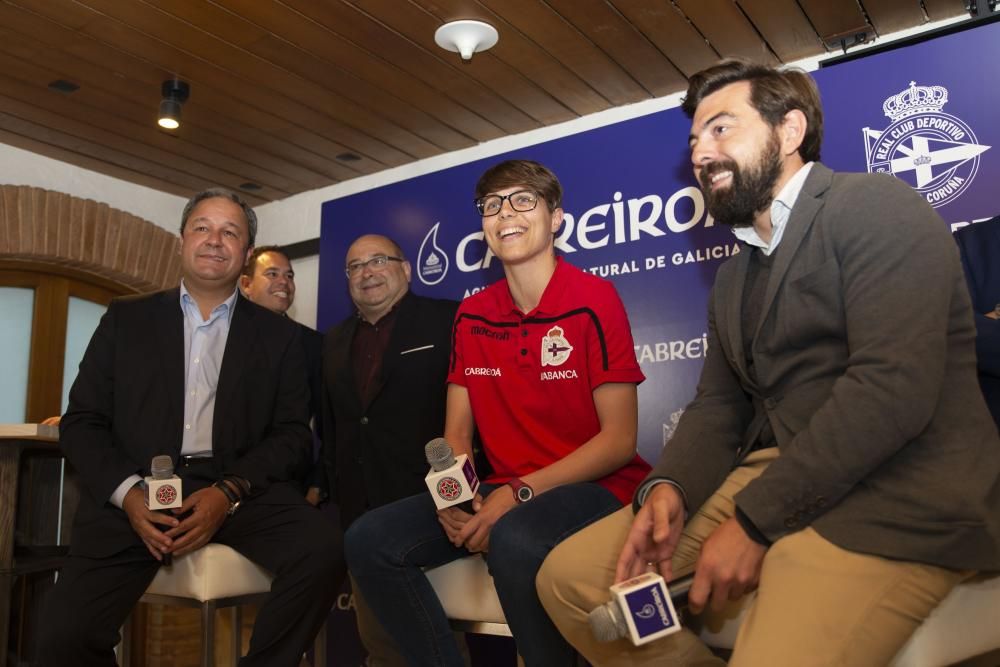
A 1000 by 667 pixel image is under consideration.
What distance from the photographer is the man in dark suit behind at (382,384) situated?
9.76 ft

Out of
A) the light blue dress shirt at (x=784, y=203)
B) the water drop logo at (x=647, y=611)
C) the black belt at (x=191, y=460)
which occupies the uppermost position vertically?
the light blue dress shirt at (x=784, y=203)

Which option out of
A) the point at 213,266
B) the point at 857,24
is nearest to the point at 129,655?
the point at 213,266

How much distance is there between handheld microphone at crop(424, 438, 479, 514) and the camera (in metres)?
1.91

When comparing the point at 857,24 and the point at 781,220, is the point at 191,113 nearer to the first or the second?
the point at 857,24

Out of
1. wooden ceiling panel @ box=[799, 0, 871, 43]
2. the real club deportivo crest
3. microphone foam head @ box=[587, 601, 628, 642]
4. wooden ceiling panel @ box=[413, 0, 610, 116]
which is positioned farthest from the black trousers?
wooden ceiling panel @ box=[799, 0, 871, 43]

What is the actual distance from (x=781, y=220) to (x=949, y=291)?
1.29 feet

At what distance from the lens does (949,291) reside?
1367mm

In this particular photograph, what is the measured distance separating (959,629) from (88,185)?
200 inches

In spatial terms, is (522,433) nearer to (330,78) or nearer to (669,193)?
(669,193)

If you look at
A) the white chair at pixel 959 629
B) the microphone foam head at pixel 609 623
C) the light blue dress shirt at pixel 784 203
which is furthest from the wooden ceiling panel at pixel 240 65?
the white chair at pixel 959 629

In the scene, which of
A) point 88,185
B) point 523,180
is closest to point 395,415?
point 523,180

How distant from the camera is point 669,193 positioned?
10.4ft

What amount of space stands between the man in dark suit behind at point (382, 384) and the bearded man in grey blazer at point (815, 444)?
1381 mm

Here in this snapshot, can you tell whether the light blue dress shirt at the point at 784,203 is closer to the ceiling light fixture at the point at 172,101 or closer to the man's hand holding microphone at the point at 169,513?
the man's hand holding microphone at the point at 169,513
